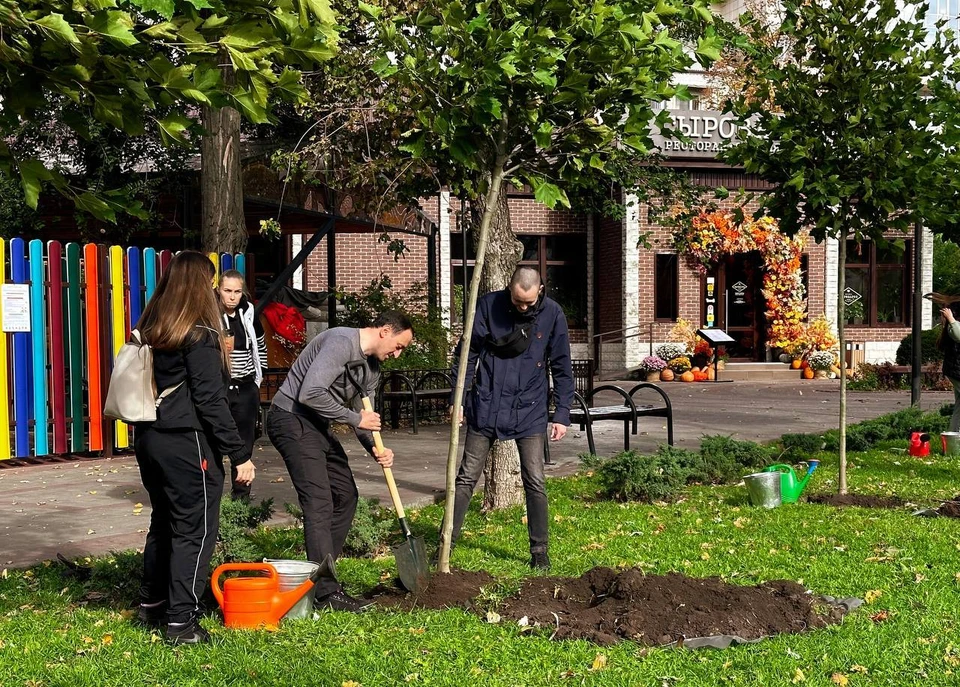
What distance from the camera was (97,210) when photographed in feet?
11.8

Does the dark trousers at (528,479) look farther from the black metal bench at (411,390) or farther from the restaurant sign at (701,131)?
the restaurant sign at (701,131)

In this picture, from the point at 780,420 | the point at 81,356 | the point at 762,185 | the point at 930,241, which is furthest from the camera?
the point at 930,241

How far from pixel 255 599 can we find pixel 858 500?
16.8 ft

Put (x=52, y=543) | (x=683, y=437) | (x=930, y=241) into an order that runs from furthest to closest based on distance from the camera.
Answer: (x=930, y=241) < (x=683, y=437) < (x=52, y=543)

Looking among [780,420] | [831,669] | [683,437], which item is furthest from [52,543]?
[780,420]

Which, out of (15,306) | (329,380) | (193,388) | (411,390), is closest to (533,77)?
(329,380)

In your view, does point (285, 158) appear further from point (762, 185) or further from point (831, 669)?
point (762, 185)

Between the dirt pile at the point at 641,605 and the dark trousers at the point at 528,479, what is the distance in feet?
2.11

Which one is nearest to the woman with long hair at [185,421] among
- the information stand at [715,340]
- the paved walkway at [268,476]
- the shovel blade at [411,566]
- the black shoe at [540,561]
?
the shovel blade at [411,566]

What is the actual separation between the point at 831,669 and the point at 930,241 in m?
27.4

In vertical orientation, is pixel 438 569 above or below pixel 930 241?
below

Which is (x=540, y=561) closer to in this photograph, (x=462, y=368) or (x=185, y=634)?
(x=462, y=368)

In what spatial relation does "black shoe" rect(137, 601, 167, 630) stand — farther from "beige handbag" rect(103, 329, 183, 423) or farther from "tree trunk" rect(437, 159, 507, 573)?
"tree trunk" rect(437, 159, 507, 573)

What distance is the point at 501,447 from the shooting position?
817 centimetres
